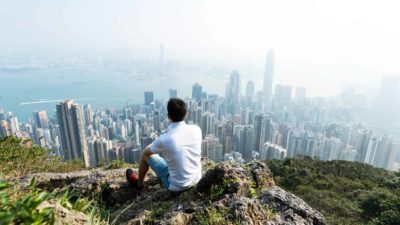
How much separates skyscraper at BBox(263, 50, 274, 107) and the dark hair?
221 ft

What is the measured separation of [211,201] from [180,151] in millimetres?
509

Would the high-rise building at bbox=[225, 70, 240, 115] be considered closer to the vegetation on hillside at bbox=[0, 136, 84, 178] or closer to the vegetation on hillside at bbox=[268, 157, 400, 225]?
the vegetation on hillside at bbox=[268, 157, 400, 225]

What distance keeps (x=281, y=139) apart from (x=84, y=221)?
3746cm

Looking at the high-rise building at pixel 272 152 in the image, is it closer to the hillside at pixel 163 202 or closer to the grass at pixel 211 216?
the hillside at pixel 163 202

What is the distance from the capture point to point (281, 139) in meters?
36.6

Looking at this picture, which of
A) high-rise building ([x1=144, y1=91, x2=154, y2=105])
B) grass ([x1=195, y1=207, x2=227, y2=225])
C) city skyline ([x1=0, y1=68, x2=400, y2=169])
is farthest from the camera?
high-rise building ([x1=144, y1=91, x2=154, y2=105])

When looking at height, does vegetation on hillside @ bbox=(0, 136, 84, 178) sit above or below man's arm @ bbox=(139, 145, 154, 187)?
below

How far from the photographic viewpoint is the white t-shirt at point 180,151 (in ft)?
7.23

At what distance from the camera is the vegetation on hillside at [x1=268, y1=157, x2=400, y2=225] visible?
22.9 ft

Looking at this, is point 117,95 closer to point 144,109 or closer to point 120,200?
point 144,109

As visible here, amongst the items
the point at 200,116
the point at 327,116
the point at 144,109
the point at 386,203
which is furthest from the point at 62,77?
the point at 386,203

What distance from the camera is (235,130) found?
31359 mm

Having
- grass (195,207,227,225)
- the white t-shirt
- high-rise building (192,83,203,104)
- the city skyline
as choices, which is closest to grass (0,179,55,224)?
grass (195,207,227,225)

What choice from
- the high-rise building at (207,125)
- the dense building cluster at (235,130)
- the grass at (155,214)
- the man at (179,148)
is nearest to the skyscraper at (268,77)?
the dense building cluster at (235,130)
